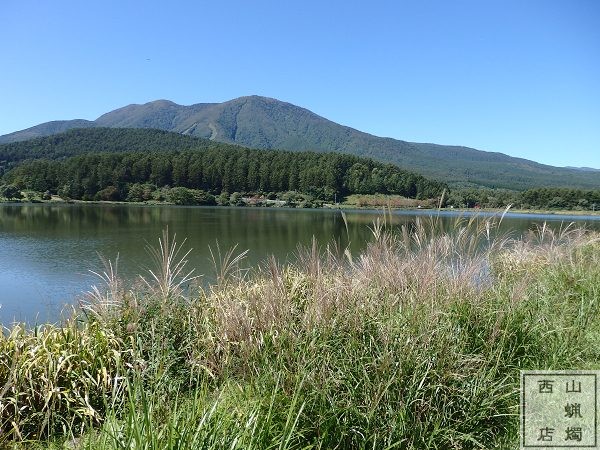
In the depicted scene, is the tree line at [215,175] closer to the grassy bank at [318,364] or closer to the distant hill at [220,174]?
the distant hill at [220,174]

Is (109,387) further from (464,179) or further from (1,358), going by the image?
(464,179)

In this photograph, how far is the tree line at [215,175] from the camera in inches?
4008

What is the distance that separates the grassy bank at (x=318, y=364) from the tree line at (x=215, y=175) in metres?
96.7

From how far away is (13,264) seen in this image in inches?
768

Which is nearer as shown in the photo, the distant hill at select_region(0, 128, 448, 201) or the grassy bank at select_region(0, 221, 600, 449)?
the grassy bank at select_region(0, 221, 600, 449)

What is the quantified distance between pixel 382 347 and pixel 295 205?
102921 mm

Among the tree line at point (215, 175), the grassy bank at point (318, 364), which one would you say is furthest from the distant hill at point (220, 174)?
the grassy bank at point (318, 364)

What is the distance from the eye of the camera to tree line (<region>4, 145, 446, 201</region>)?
10181 cm

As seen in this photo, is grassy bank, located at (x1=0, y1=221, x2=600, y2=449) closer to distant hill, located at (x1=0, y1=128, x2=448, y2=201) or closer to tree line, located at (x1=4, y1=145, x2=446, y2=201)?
distant hill, located at (x1=0, y1=128, x2=448, y2=201)

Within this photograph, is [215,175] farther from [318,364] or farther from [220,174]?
[318,364]

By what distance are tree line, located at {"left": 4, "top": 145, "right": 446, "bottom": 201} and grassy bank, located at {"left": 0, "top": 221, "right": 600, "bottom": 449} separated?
96.7m

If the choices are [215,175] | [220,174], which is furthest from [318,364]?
[215,175]

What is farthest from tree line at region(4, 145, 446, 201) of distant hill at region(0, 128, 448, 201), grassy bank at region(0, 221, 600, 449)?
grassy bank at region(0, 221, 600, 449)

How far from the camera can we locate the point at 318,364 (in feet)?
10.1
